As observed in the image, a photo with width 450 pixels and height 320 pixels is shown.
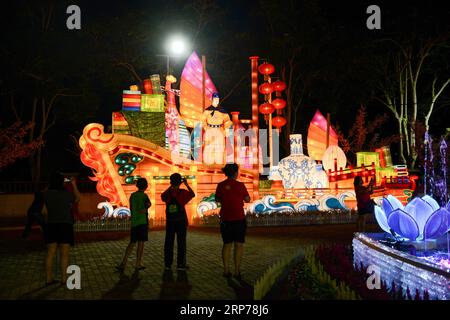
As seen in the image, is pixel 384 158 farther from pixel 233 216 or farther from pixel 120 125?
pixel 233 216

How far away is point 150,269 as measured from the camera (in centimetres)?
794

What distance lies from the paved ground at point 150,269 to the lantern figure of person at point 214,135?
4548 millimetres

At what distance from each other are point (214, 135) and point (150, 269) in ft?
32.3

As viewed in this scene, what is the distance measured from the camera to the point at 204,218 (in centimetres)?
1559

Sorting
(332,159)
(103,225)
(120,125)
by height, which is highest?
(120,125)

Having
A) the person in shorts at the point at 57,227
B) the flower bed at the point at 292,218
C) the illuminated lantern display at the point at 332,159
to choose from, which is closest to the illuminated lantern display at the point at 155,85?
the flower bed at the point at 292,218

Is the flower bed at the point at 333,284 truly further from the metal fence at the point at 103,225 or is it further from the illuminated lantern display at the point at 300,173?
the illuminated lantern display at the point at 300,173

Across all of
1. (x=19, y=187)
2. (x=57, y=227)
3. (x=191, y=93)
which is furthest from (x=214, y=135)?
(x=19, y=187)

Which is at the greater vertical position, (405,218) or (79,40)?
(79,40)

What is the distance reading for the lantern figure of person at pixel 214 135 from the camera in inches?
681

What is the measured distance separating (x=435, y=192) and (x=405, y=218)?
1677cm

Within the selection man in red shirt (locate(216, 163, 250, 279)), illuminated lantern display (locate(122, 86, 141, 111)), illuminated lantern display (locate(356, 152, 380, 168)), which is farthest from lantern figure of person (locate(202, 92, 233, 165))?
man in red shirt (locate(216, 163, 250, 279))

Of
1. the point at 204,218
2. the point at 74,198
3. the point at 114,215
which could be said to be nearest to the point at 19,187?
the point at 114,215
